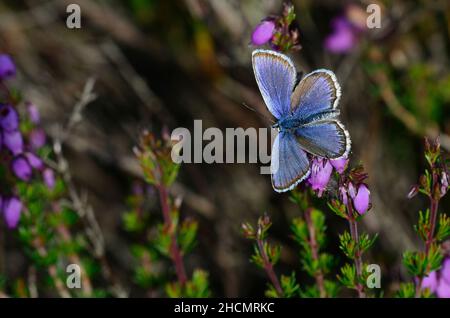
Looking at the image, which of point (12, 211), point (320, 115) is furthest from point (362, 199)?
point (12, 211)

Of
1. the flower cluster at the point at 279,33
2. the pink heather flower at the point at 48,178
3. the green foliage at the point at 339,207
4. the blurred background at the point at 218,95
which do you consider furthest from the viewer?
the blurred background at the point at 218,95

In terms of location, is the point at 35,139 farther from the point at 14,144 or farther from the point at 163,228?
the point at 163,228

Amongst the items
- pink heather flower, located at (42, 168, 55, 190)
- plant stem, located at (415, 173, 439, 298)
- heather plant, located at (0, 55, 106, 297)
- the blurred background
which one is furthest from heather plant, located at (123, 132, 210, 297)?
plant stem, located at (415, 173, 439, 298)

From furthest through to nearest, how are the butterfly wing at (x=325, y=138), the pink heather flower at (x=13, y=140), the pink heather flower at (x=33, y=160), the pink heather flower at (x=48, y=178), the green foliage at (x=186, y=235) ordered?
the pink heather flower at (x=48, y=178), the green foliage at (x=186, y=235), the pink heather flower at (x=33, y=160), the pink heather flower at (x=13, y=140), the butterfly wing at (x=325, y=138)

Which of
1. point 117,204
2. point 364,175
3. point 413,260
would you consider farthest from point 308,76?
point 117,204

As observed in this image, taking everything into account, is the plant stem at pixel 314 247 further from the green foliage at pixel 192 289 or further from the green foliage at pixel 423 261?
the green foliage at pixel 192 289
